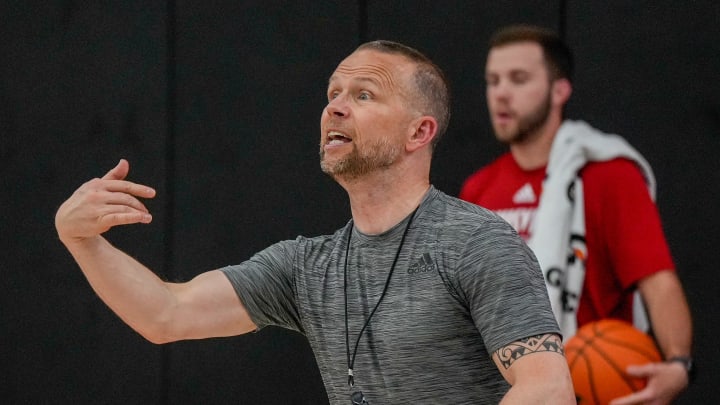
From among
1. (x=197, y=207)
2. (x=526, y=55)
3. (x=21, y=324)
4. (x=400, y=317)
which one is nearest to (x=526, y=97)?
(x=526, y=55)

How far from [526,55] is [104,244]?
2.17m

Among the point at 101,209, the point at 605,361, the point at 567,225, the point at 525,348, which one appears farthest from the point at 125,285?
the point at 567,225

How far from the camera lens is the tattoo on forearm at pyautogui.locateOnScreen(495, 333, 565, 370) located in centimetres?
240

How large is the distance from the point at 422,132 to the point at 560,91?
1653mm

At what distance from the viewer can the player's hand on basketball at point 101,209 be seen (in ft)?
8.29

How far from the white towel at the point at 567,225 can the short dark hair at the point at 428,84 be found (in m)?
1.24

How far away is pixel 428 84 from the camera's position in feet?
9.53

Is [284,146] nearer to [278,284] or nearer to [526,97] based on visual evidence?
[526,97]

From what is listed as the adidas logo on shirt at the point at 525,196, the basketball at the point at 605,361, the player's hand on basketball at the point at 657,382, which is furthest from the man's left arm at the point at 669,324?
the adidas logo on shirt at the point at 525,196

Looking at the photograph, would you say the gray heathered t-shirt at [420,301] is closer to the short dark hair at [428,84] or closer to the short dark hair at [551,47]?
the short dark hair at [428,84]

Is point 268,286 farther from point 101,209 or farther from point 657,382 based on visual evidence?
point 657,382

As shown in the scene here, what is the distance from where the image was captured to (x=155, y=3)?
16.5 feet

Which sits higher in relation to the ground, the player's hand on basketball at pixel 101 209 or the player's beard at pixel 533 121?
the player's beard at pixel 533 121

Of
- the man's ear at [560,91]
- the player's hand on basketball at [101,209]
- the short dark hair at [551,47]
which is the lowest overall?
the player's hand on basketball at [101,209]
